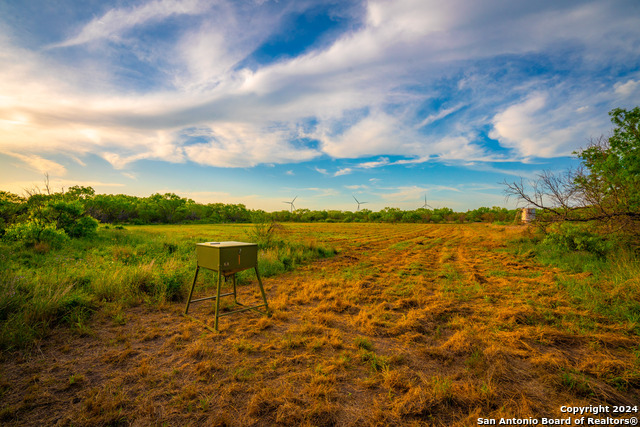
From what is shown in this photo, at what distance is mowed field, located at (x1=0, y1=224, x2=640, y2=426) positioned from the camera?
3.04m

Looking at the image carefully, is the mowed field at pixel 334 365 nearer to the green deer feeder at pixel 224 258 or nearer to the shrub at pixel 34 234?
the green deer feeder at pixel 224 258

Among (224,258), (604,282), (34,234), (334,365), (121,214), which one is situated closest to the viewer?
(334,365)

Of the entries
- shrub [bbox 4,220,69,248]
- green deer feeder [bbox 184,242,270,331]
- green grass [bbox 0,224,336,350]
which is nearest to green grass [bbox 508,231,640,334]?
green deer feeder [bbox 184,242,270,331]

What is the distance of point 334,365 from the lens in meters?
3.97

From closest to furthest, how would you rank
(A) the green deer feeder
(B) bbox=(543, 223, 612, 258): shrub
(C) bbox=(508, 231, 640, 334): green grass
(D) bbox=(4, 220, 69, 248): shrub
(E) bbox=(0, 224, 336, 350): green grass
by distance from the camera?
(E) bbox=(0, 224, 336, 350): green grass, (A) the green deer feeder, (C) bbox=(508, 231, 640, 334): green grass, (B) bbox=(543, 223, 612, 258): shrub, (D) bbox=(4, 220, 69, 248): shrub

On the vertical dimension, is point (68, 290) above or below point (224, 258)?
below

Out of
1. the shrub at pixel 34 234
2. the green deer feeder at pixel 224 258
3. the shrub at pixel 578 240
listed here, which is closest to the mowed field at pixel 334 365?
the green deer feeder at pixel 224 258

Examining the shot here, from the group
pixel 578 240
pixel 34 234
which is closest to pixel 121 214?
pixel 34 234

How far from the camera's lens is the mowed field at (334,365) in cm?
304

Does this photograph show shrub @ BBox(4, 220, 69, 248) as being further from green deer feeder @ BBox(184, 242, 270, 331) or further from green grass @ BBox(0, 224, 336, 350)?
green deer feeder @ BBox(184, 242, 270, 331)

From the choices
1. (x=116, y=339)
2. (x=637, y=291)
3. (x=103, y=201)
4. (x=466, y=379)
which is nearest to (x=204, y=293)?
(x=116, y=339)

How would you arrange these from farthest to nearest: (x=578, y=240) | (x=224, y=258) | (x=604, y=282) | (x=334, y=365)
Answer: (x=578, y=240), (x=604, y=282), (x=224, y=258), (x=334, y=365)

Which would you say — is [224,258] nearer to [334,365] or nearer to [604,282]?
[334,365]

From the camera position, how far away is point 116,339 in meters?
4.76
